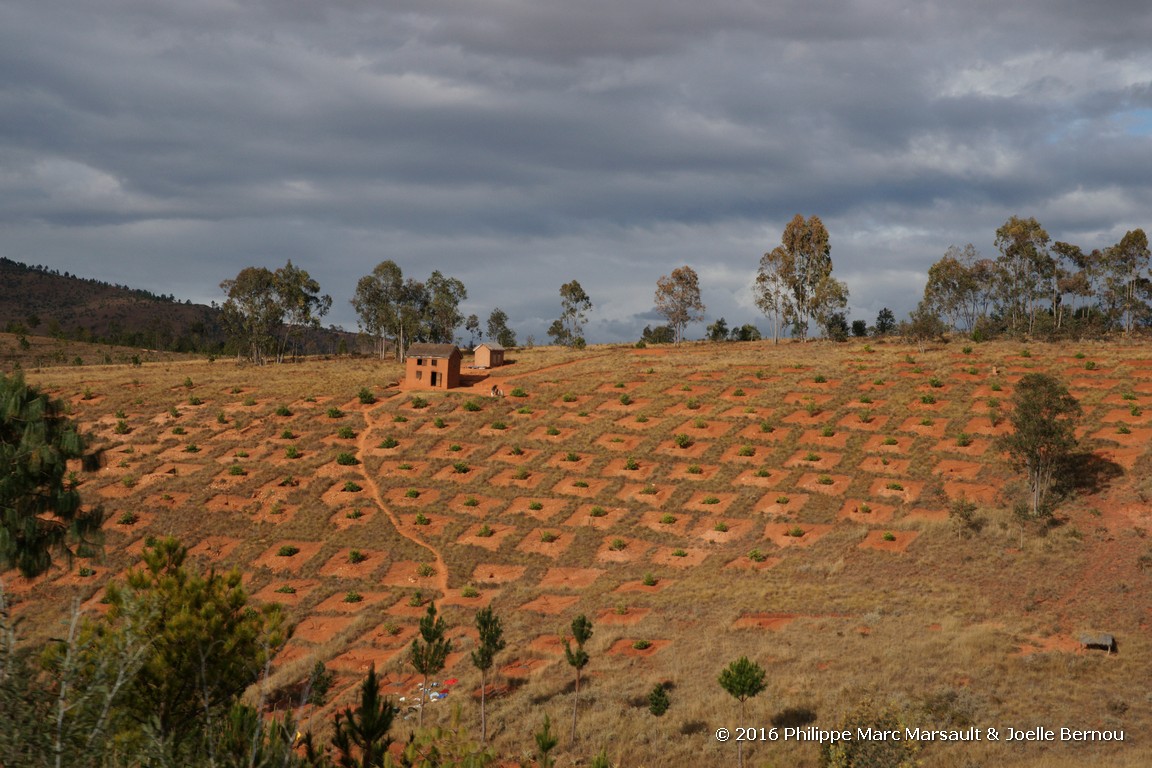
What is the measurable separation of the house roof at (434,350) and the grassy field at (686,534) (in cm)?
434

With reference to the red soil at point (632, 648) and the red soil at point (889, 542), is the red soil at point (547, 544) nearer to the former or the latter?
the red soil at point (632, 648)

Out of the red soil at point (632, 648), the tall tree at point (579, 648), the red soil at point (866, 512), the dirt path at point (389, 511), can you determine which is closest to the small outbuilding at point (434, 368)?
the dirt path at point (389, 511)

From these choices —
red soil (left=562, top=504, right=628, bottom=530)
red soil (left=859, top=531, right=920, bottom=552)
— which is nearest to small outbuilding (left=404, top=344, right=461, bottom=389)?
red soil (left=562, top=504, right=628, bottom=530)

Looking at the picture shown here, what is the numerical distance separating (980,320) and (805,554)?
7712 centimetres

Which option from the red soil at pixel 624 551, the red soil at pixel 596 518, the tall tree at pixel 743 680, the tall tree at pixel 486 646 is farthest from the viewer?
the red soil at pixel 596 518

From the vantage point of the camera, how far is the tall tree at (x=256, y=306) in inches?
3927

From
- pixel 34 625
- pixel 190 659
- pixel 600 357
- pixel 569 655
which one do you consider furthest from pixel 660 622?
pixel 600 357

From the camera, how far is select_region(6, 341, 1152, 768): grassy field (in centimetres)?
2262

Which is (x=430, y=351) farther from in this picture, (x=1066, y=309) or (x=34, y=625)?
(x=1066, y=309)

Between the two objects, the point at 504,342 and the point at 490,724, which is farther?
the point at 504,342

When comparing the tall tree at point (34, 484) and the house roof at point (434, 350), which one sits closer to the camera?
the tall tree at point (34, 484)

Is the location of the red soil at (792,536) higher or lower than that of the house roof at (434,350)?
lower

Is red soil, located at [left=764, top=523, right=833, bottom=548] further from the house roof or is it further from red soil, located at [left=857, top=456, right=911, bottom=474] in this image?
the house roof

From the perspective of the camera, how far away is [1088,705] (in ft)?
68.4
